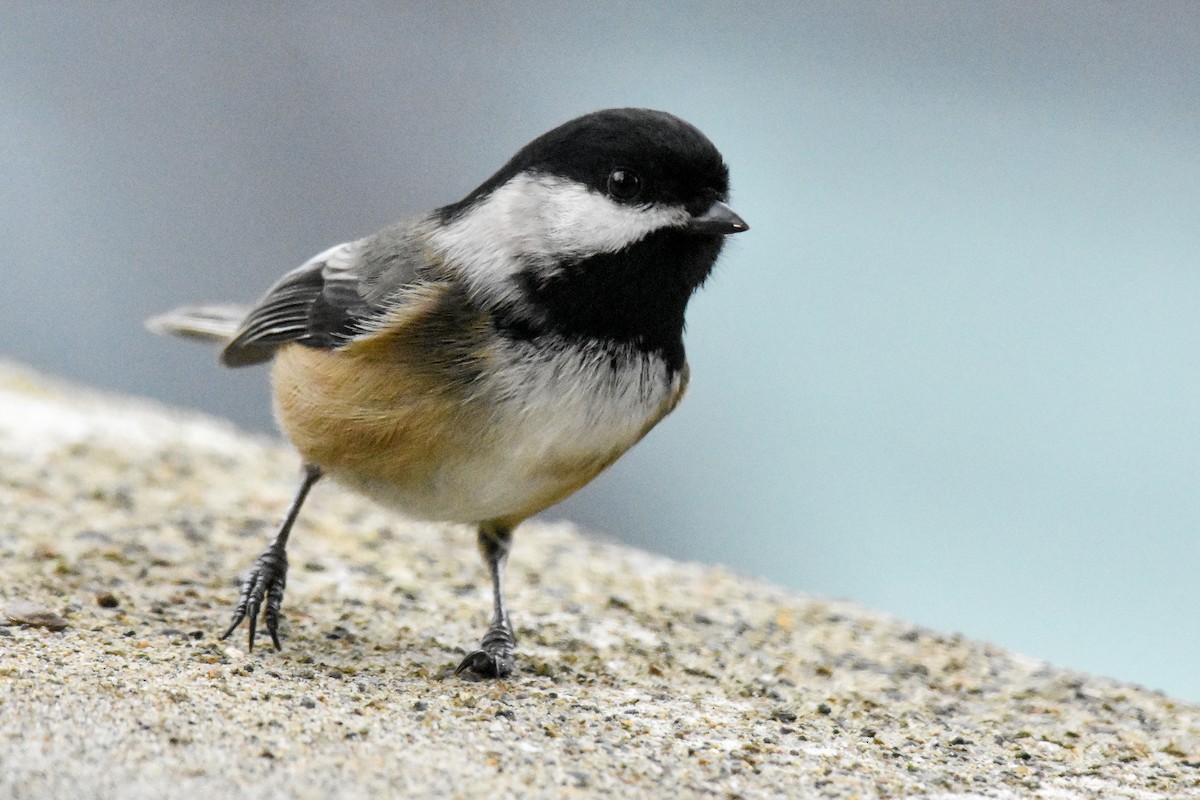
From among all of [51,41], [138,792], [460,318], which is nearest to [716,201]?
[460,318]

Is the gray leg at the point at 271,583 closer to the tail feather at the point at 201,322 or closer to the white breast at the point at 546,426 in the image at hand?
the white breast at the point at 546,426

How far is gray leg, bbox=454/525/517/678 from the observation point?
210 cm

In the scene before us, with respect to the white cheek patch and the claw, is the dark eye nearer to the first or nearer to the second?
the white cheek patch

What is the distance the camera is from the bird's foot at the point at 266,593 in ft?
7.07

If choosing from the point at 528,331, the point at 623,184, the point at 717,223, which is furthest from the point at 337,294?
the point at 717,223

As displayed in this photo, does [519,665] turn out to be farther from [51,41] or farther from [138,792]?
[51,41]

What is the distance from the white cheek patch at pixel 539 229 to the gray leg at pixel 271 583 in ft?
1.87

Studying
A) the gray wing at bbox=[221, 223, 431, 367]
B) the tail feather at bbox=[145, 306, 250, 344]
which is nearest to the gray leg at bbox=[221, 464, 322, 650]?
the gray wing at bbox=[221, 223, 431, 367]

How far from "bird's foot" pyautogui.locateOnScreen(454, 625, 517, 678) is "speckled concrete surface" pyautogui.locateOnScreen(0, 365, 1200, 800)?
51 mm

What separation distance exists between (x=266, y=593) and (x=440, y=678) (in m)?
0.41

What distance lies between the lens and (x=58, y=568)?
241 cm

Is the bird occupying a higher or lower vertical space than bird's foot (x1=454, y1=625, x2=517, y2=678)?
higher

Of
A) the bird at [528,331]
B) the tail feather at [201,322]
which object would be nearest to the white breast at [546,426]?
the bird at [528,331]

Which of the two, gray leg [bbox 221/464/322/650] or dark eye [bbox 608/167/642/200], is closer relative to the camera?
dark eye [bbox 608/167/642/200]
